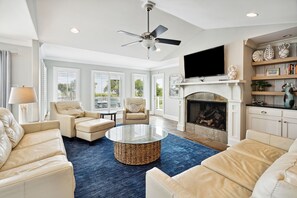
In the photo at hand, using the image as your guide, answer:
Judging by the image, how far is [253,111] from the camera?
3373mm

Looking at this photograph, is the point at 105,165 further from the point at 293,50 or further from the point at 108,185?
the point at 293,50

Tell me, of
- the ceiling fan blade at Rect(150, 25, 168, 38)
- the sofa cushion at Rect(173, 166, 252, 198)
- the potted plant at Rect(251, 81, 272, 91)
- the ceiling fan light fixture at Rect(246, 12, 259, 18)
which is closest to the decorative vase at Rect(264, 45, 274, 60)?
the potted plant at Rect(251, 81, 272, 91)

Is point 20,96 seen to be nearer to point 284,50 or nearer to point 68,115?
point 68,115

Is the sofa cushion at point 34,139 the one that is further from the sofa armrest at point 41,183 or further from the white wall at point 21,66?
the white wall at point 21,66

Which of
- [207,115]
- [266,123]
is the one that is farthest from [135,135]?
[266,123]

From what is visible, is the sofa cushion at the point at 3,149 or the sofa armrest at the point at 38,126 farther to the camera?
the sofa armrest at the point at 38,126

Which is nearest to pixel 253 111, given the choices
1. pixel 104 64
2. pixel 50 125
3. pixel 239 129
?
pixel 239 129

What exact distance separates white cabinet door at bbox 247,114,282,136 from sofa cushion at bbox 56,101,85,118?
14.2 feet

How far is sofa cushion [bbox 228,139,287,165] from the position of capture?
5.79 ft

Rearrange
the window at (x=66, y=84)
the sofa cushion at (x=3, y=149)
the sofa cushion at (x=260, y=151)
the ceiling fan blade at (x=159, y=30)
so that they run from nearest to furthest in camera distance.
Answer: the sofa cushion at (x=3, y=149)
the sofa cushion at (x=260, y=151)
the ceiling fan blade at (x=159, y=30)
the window at (x=66, y=84)

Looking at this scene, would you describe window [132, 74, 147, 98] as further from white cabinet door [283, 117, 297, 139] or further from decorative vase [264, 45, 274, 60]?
white cabinet door [283, 117, 297, 139]

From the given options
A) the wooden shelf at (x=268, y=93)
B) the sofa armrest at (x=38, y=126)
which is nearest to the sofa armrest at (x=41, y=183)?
the sofa armrest at (x=38, y=126)

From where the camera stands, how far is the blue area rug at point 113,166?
191cm

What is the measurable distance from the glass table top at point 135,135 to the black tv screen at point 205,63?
207 centimetres
